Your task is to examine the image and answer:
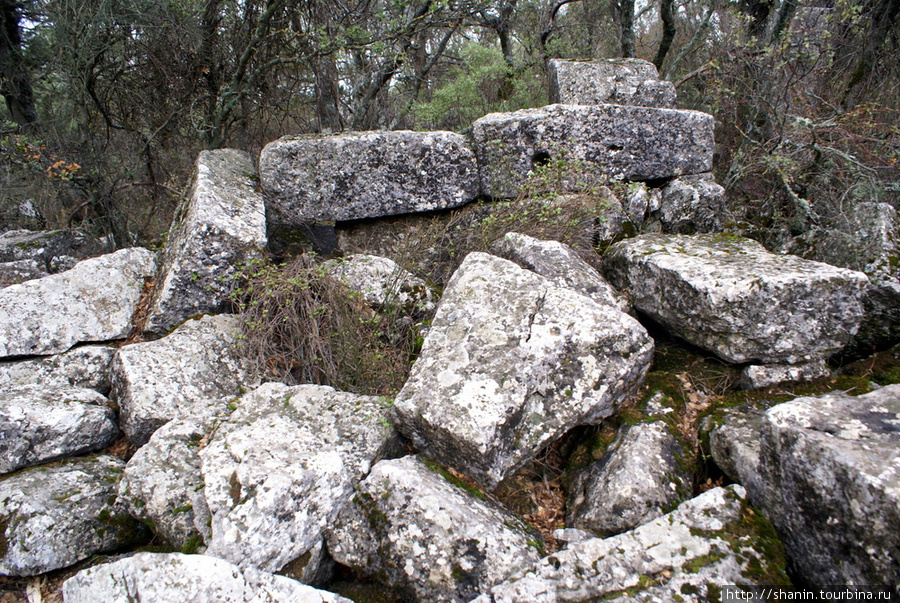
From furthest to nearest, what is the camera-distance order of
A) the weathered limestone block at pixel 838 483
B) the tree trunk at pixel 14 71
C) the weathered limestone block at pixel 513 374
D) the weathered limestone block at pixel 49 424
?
the tree trunk at pixel 14 71
the weathered limestone block at pixel 49 424
the weathered limestone block at pixel 513 374
the weathered limestone block at pixel 838 483

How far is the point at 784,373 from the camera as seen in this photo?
8.77 ft

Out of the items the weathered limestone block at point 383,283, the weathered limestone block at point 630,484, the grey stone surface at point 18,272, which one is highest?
the grey stone surface at point 18,272

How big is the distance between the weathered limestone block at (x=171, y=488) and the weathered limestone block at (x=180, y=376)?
198 millimetres

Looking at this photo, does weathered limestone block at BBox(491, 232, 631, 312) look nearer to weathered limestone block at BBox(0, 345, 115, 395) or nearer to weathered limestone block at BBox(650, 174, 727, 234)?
weathered limestone block at BBox(650, 174, 727, 234)

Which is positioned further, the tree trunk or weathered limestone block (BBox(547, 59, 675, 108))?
the tree trunk

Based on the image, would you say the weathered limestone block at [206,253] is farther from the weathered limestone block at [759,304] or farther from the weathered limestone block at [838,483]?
the weathered limestone block at [838,483]

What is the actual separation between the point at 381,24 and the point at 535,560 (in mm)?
5388

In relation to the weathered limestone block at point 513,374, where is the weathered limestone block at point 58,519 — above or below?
below

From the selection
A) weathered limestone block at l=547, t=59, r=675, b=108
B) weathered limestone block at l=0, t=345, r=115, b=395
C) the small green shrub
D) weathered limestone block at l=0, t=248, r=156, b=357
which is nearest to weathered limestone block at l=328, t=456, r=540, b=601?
the small green shrub

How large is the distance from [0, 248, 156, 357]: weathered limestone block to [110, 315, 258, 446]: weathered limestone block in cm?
56

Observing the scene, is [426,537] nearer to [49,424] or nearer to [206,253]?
[49,424]

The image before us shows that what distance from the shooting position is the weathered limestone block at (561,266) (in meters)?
3.21

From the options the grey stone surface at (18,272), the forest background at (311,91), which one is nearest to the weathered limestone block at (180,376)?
the grey stone surface at (18,272)

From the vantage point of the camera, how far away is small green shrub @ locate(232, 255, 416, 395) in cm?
319
